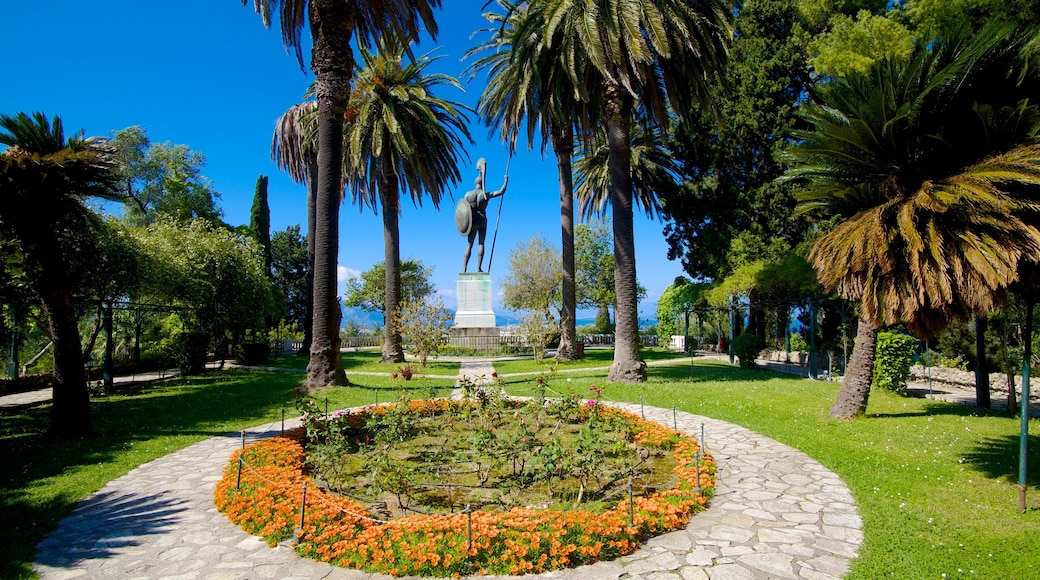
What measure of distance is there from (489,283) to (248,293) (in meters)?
11.4

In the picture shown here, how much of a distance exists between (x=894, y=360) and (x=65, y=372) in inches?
683

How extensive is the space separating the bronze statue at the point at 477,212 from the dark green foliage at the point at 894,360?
18.4 metres

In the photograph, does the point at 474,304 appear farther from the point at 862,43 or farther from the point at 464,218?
the point at 862,43

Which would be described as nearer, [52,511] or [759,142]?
[52,511]

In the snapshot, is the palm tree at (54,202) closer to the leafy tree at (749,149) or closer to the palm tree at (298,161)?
the palm tree at (298,161)

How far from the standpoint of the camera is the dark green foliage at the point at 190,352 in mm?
18859

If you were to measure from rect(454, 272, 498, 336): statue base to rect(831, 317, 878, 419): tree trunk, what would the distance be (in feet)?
62.7

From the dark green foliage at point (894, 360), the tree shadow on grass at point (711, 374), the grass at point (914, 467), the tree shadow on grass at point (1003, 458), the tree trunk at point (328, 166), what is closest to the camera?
the grass at point (914, 467)

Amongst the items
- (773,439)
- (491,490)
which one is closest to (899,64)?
(773,439)

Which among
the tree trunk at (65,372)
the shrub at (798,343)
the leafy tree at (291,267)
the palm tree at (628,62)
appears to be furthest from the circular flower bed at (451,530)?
the leafy tree at (291,267)

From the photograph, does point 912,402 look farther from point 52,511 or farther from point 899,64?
point 52,511

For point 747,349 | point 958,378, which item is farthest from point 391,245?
point 958,378

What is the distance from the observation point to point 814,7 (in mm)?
24047

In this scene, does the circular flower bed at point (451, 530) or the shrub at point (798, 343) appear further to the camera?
the shrub at point (798, 343)
